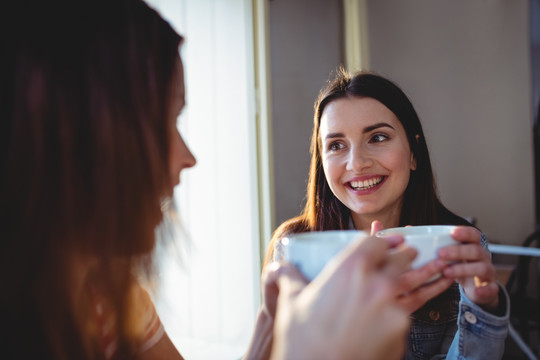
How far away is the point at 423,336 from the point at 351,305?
0.73 meters

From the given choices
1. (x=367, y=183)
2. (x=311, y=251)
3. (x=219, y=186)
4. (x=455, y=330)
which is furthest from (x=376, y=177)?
(x=219, y=186)

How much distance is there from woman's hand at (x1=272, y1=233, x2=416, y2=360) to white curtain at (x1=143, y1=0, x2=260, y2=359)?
1.53m

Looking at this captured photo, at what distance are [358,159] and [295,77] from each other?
148cm

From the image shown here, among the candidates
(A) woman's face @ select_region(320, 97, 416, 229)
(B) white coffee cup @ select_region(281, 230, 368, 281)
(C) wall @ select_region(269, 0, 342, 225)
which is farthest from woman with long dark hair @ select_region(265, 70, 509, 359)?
(C) wall @ select_region(269, 0, 342, 225)

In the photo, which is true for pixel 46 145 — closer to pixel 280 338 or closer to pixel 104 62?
pixel 104 62

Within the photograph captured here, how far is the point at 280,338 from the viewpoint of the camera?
0.37 meters

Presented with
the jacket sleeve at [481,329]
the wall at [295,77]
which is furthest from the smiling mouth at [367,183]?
the wall at [295,77]

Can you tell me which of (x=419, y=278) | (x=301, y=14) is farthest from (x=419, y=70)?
(x=419, y=278)

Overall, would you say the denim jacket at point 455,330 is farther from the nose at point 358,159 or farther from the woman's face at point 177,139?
the woman's face at point 177,139

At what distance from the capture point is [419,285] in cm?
51

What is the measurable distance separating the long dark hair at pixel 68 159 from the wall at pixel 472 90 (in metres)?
2.82

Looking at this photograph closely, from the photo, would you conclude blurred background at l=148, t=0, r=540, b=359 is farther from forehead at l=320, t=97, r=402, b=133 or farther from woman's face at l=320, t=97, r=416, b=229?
forehead at l=320, t=97, r=402, b=133

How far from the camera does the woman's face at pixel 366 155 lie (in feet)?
3.68

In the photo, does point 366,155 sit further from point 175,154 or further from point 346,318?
point 346,318
